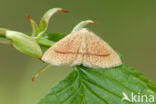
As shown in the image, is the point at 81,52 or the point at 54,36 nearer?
the point at 81,52

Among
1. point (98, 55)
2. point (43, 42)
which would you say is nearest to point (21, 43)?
point (43, 42)

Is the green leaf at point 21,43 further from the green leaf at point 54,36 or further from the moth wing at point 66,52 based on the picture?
the green leaf at point 54,36

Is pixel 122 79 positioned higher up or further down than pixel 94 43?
further down

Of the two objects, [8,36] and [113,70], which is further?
[113,70]

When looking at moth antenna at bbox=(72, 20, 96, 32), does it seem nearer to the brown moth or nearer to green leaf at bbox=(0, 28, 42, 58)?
the brown moth

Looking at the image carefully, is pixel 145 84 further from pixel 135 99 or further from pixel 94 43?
pixel 94 43

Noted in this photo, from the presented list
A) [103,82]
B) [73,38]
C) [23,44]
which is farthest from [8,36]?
[103,82]

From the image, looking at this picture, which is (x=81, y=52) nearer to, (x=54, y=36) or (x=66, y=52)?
(x=66, y=52)
